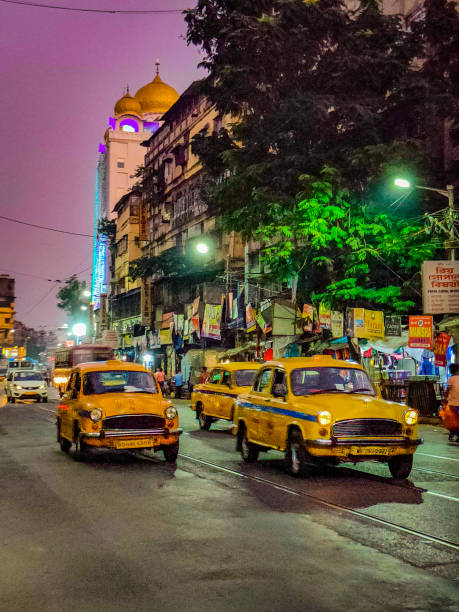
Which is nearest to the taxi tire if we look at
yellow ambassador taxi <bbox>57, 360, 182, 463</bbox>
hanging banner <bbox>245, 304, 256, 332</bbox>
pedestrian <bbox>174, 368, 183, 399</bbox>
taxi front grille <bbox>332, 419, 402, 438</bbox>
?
yellow ambassador taxi <bbox>57, 360, 182, 463</bbox>

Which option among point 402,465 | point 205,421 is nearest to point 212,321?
point 205,421

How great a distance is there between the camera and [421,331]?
24188mm

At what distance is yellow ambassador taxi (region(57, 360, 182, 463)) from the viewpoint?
13.1 meters

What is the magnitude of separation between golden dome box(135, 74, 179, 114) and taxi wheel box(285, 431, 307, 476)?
291ft

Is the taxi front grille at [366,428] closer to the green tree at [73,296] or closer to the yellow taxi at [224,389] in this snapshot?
the yellow taxi at [224,389]

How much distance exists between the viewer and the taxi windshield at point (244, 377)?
63.8 feet

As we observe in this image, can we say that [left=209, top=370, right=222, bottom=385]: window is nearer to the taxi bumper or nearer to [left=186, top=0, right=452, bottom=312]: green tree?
[left=186, top=0, right=452, bottom=312]: green tree

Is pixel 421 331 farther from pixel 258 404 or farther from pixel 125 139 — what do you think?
pixel 125 139

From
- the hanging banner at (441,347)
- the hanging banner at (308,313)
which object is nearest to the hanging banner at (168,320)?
the hanging banner at (308,313)

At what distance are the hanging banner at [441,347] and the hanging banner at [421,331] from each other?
421mm

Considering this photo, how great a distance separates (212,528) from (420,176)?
22966 millimetres

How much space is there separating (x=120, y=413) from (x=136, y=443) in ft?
2.01

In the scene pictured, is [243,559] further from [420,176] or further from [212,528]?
[420,176]

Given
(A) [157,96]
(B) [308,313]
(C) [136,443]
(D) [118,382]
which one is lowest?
(C) [136,443]
